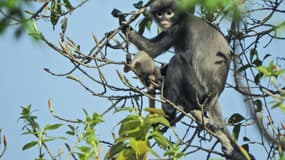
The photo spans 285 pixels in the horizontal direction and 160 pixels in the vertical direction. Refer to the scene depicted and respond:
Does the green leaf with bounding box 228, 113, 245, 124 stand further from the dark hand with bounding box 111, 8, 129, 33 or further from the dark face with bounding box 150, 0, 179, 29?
the dark face with bounding box 150, 0, 179, 29

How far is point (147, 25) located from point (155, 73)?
1.74 ft

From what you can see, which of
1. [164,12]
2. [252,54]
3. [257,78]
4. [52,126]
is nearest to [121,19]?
[164,12]

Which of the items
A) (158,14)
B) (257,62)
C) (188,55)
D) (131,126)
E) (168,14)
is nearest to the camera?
(131,126)

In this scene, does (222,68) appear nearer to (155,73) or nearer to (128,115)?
(155,73)

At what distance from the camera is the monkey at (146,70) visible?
18.1 feet

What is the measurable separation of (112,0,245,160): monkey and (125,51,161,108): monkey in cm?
20

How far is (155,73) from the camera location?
5.93m

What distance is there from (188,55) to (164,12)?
54 centimetres

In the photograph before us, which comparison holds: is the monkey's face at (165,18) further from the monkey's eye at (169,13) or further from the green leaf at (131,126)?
the green leaf at (131,126)

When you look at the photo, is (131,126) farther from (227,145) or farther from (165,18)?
(165,18)

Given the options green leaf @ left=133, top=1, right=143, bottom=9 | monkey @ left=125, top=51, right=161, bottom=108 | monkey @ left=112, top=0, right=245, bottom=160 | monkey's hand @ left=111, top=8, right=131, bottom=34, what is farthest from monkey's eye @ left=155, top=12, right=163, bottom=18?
green leaf @ left=133, top=1, right=143, bottom=9

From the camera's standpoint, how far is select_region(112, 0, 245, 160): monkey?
6.04 meters

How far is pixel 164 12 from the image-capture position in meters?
6.16

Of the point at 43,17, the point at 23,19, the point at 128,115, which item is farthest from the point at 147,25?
the point at 23,19
